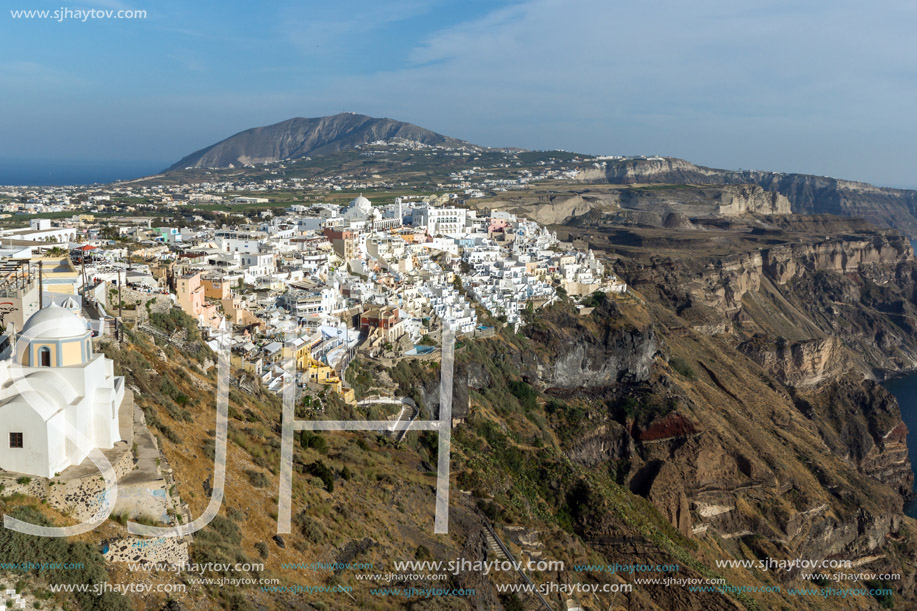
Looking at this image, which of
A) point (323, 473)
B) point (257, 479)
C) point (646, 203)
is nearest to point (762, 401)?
point (323, 473)

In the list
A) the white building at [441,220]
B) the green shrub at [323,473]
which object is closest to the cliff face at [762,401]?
the green shrub at [323,473]

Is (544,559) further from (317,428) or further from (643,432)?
(643,432)

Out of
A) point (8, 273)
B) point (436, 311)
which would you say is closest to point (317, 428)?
point (8, 273)

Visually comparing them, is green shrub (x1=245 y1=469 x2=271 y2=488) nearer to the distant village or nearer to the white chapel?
the white chapel

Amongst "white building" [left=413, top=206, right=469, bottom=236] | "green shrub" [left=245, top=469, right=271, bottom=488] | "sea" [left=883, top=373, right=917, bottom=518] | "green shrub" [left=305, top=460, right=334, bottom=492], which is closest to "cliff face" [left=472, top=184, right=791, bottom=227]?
"white building" [left=413, top=206, right=469, bottom=236]

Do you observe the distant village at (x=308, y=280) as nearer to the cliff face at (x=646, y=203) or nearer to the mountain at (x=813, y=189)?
the cliff face at (x=646, y=203)

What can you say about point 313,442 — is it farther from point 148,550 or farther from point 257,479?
point 148,550
